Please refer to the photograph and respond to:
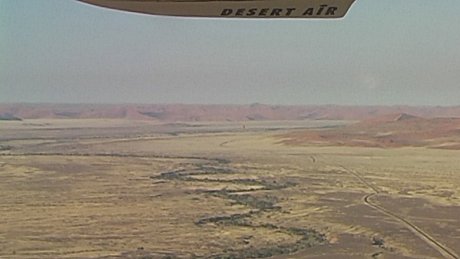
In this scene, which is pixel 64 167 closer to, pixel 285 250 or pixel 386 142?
pixel 285 250

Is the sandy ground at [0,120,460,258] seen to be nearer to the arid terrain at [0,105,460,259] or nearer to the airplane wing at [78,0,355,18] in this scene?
the arid terrain at [0,105,460,259]

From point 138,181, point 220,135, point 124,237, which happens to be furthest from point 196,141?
point 124,237

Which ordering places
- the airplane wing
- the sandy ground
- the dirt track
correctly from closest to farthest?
the airplane wing → the dirt track → the sandy ground

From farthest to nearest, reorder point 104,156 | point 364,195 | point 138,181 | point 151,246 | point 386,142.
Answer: point 386,142 < point 104,156 < point 138,181 < point 364,195 < point 151,246

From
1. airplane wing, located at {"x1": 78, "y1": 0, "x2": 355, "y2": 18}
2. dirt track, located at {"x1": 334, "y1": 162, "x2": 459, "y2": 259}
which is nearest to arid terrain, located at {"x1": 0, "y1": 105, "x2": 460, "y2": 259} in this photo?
dirt track, located at {"x1": 334, "y1": 162, "x2": 459, "y2": 259}

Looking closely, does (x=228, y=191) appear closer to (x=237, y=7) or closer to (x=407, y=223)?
(x=407, y=223)

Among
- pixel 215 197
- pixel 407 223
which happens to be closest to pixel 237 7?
pixel 407 223

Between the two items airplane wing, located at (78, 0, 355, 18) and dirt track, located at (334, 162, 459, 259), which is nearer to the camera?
airplane wing, located at (78, 0, 355, 18)
